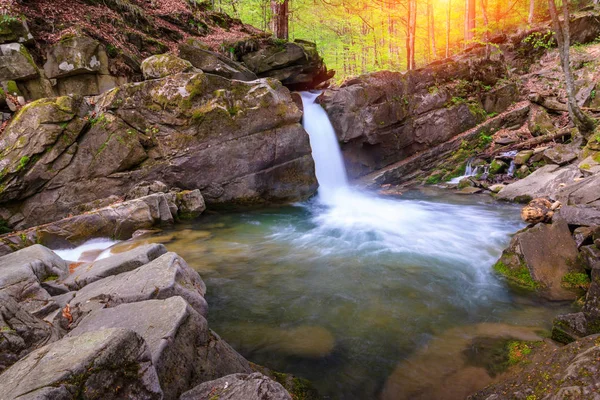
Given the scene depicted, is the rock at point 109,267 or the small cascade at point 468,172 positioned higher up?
the small cascade at point 468,172

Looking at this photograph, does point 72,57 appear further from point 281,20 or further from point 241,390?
point 241,390

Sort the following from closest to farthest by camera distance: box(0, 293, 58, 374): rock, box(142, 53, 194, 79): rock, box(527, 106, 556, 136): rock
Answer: box(0, 293, 58, 374): rock < box(142, 53, 194, 79): rock < box(527, 106, 556, 136): rock

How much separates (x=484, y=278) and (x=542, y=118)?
42.0 feet

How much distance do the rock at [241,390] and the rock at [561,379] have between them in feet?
6.84

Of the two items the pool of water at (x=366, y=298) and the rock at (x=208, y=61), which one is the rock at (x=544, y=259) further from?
the rock at (x=208, y=61)

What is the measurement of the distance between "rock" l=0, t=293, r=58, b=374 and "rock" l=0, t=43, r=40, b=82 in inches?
405

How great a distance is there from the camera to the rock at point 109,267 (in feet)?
16.5

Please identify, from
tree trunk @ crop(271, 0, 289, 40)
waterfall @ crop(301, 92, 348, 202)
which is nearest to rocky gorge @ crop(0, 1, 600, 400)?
waterfall @ crop(301, 92, 348, 202)

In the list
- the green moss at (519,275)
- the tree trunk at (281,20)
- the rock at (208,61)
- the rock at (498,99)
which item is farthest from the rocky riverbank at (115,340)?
the rock at (498,99)

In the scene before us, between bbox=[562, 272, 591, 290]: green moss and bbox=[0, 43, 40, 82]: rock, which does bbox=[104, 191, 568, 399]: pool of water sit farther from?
bbox=[0, 43, 40, 82]: rock

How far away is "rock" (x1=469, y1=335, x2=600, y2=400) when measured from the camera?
2.34 metres

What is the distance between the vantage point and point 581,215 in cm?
603

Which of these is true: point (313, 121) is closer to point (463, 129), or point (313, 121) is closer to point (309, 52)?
point (309, 52)

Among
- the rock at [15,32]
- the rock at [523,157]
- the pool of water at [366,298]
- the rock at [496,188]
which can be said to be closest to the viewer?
the pool of water at [366,298]
